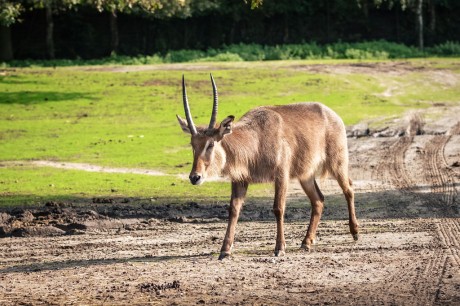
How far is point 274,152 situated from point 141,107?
19150 millimetres

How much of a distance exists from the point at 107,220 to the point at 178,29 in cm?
3759

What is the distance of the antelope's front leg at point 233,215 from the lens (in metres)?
12.3

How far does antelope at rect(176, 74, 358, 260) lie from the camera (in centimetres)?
1224

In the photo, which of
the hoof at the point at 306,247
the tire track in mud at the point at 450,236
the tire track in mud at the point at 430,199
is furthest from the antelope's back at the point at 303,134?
the tire track in mud at the point at 430,199

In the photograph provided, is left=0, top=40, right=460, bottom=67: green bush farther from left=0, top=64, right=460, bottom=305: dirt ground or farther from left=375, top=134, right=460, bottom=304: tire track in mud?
left=0, top=64, right=460, bottom=305: dirt ground

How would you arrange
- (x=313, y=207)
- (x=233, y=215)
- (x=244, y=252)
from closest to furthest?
(x=233, y=215), (x=244, y=252), (x=313, y=207)

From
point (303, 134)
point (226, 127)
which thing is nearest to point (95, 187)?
point (303, 134)

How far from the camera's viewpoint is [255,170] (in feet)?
41.6

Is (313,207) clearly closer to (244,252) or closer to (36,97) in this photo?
(244,252)

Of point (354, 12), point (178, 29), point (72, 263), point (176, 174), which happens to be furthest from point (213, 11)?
point (72, 263)

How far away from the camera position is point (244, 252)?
12.8m

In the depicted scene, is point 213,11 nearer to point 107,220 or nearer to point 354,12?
point 354,12

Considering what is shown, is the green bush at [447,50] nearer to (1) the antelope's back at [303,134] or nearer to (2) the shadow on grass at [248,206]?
(2) the shadow on grass at [248,206]

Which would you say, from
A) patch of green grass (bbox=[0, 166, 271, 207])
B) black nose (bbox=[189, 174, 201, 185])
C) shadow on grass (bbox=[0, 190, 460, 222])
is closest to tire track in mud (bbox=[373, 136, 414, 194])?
shadow on grass (bbox=[0, 190, 460, 222])
